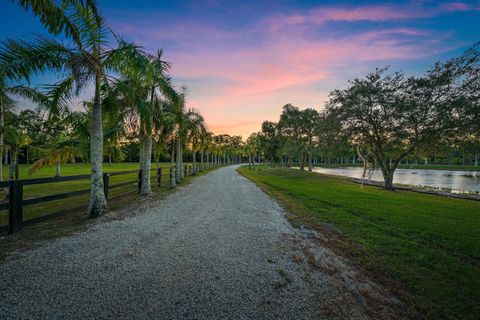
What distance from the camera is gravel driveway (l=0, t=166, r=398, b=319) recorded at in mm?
2528

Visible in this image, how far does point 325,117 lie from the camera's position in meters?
18.7

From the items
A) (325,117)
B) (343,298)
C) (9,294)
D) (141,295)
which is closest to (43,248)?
(9,294)

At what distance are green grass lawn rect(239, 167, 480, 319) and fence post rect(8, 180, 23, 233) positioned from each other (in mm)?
7993

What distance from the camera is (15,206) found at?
522 centimetres

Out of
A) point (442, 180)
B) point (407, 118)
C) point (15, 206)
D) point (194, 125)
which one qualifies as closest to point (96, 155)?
point (15, 206)

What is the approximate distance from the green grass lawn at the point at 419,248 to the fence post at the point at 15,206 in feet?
26.2

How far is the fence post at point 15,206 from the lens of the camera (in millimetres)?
5129

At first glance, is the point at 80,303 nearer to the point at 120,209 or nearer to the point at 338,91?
the point at 120,209

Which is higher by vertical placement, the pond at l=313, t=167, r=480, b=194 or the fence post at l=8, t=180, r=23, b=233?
the fence post at l=8, t=180, r=23, b=233

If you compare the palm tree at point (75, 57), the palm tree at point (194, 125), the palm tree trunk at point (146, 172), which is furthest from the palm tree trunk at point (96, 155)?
the palm tree at point (194, 125)

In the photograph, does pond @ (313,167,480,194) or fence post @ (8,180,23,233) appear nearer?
fence post @ (8,180,23,233)

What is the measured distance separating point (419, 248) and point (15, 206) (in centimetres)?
1023

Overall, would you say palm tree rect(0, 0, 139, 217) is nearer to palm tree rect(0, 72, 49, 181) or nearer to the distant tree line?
palm tree rect(0, 72, 49, 181)

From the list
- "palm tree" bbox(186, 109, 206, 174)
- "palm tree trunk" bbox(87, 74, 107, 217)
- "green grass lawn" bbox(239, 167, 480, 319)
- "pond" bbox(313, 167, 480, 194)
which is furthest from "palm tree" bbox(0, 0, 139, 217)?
"pond" bbox(313, 167, 480, 194)
